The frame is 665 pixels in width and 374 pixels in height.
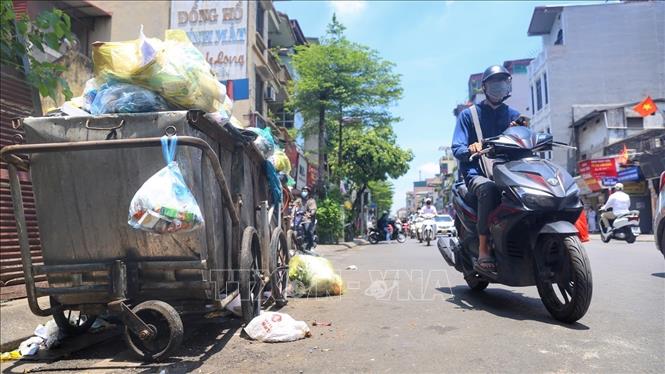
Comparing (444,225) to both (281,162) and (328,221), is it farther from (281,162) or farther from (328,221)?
(281,162)

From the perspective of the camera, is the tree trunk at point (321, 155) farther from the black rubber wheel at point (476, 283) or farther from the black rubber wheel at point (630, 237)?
the black rubber wheel at point (476, 283)

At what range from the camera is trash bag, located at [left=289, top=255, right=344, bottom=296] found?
18.5 feet

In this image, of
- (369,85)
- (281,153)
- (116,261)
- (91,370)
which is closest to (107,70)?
(116,261)

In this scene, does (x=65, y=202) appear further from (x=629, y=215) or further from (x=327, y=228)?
(x=327, y=228)

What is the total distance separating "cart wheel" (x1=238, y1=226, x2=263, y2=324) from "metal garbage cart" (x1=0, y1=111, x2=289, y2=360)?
24cm

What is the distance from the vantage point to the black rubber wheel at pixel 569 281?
3.59 metres

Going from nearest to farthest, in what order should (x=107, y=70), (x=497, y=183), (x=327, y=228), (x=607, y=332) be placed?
1. (x=107, y=70)
2. (x=607, y=332)
3. (x=497, y=183)
4. (x=327, y=228)

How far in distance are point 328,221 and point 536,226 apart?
50.5 ft

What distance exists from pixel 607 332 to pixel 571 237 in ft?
2.36

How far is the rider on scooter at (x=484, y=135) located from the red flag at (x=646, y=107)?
24534 mm

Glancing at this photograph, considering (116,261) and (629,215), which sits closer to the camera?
(116,261)

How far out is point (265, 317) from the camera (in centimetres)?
380

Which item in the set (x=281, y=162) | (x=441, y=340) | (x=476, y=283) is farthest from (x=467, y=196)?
(x=281, y=162)

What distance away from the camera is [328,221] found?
19.3 meters
